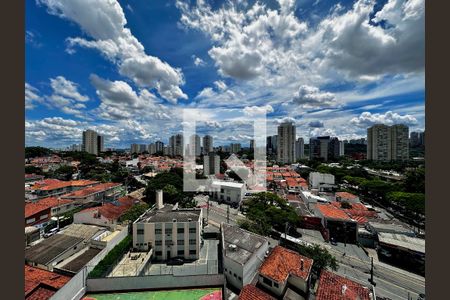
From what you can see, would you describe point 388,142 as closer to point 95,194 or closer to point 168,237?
point 168,237

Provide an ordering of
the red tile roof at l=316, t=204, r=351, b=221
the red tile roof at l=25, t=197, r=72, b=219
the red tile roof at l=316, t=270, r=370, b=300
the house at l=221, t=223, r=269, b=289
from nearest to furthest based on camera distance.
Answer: the red tile roof at l=316, t=270, r=370, b=300, the house at l=221, t=223, r=269, b=289, the red tile roof at l=25, t=197, r=72, b=219, the red tile roof at l=316, t=204, r=351, b=221

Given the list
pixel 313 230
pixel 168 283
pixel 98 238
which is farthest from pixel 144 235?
pixel 313 230

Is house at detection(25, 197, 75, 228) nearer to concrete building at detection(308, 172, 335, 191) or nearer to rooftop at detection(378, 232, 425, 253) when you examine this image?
rooftop at detection(378, 232, 425, 253)

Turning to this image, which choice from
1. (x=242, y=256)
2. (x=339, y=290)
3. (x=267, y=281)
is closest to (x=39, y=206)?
(x=242, y=256)

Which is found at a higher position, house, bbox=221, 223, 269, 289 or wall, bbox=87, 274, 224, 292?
wall, bbox=87, 274, 224, 292

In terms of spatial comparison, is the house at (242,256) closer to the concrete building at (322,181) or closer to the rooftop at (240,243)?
the rooftop at (240,243)

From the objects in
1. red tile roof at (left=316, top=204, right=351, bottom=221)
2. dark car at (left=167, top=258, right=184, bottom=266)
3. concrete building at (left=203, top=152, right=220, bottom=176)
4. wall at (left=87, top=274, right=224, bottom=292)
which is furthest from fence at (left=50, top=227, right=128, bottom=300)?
concrete building at (left=203, top=152, right=220, bottom=176)

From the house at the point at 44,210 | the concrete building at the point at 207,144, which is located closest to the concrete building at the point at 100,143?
the concrete building at the point at 207,144
